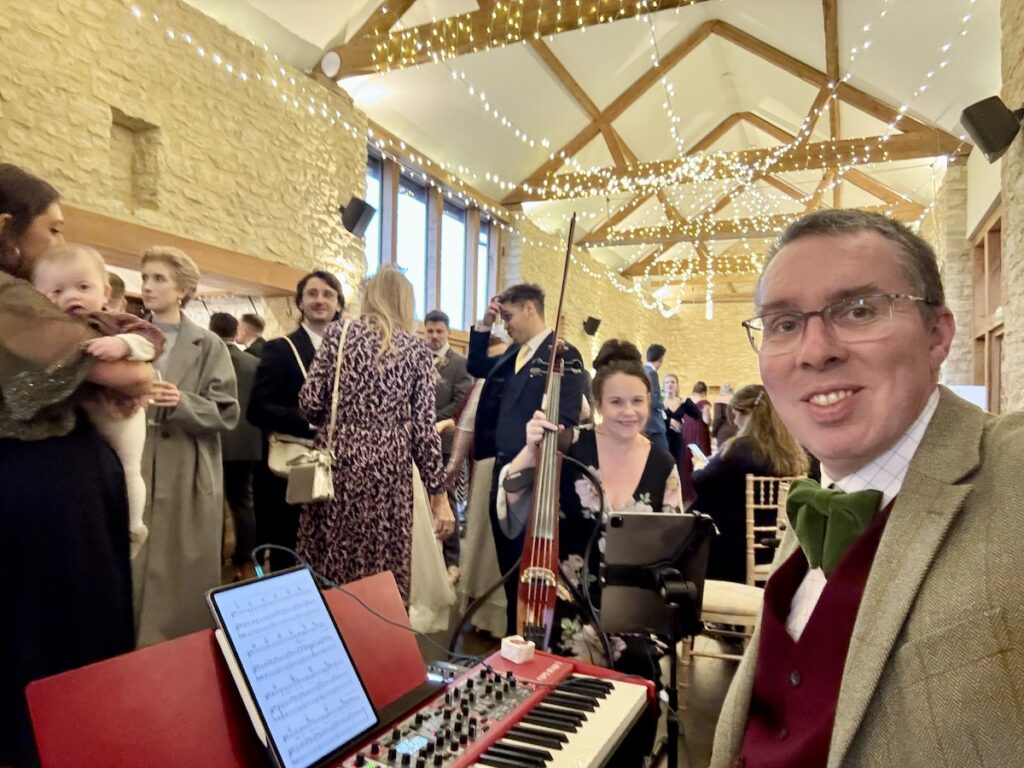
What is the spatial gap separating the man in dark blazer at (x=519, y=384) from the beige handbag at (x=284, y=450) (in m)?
0.82

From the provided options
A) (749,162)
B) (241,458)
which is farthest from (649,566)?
(749,162)

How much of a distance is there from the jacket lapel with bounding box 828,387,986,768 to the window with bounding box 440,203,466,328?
8.08 m

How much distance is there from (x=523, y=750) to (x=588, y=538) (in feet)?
4.05

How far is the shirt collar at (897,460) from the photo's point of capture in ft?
3.06

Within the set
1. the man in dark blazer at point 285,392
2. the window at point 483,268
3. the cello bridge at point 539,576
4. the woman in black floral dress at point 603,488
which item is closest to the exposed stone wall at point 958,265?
the window at point 483,268

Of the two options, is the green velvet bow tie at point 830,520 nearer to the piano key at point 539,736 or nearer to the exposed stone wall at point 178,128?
the piano key at point 539,736

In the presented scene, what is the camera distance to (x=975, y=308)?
689cm

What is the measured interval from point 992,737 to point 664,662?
113 inches

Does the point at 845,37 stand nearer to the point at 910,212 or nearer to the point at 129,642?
the point at 910,212

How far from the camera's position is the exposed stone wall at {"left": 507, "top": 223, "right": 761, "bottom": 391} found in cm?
1027

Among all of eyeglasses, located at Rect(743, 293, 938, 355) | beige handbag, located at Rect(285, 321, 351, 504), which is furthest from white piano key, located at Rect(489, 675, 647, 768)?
beige handbag, located at Rect(285, 321, 351, 504)

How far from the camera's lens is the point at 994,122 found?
167 inches

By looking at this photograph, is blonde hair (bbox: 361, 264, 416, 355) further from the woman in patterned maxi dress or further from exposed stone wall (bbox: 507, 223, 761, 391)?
exposed stone wall (bbox: 507, 223, 761, 391)

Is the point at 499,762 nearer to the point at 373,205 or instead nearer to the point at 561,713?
the point at 561,713
